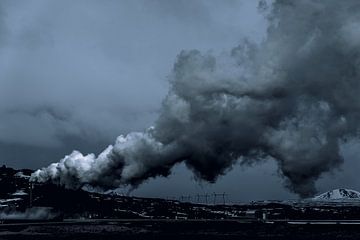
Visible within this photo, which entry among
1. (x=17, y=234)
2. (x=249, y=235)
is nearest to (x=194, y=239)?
(x=249, y=235)

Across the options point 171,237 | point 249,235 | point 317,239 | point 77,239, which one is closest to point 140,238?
point 171,237

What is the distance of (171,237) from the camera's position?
175 metres

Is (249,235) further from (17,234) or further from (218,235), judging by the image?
(17,234)

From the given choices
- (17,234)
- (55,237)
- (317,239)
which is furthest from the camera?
(17,234)

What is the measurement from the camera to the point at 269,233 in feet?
630

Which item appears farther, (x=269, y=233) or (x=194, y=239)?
(x=269, y=233)

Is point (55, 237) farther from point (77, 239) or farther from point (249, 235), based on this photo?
point (249, 235)

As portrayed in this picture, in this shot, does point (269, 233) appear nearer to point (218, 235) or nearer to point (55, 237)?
point (218, 235)

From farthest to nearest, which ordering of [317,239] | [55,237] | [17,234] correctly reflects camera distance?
[17,234] → [55,237] → [317,239]

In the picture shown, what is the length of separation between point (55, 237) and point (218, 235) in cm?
5862

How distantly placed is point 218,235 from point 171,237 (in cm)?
1911

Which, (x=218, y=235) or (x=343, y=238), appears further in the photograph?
(x=218, y=235)

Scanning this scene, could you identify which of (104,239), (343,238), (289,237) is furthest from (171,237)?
(343,238)

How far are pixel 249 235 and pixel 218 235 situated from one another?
38.3ft
